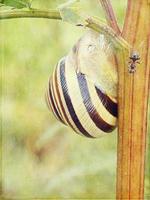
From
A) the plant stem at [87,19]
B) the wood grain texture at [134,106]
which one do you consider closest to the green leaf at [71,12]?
the plant stem at [87,19]

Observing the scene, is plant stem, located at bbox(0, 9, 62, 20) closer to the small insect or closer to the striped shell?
the striped shell

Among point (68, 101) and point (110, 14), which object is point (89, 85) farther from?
point (110, 14)

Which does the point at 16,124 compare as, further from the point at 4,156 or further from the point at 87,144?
the point at 87,144

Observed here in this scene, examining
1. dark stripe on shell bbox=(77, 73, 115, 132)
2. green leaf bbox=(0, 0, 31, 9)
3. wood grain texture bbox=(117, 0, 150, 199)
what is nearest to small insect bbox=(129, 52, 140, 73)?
wood grain texture bbox=(117, 0, 150, 199)

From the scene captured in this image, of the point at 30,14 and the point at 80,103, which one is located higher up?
the point at 30,14

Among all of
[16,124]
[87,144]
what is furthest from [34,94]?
[87,144]

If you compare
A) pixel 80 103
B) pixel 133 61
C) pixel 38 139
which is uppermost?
pixel 133 61

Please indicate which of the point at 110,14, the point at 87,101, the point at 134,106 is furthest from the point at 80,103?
the point at 110,14
